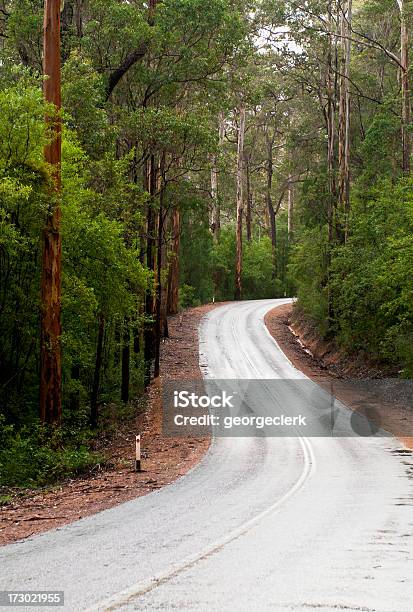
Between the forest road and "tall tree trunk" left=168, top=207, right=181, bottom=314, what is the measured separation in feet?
77.4

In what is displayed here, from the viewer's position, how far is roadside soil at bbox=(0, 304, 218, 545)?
10.9 meters

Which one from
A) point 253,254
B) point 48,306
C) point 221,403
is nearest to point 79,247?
point 48,306

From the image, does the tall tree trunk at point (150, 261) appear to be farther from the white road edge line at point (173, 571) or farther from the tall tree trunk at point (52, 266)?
the white road edge line at point (173, 571)

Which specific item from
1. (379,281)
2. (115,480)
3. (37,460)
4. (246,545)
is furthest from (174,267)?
(246,545)

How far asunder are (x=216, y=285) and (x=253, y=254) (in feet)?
15.5

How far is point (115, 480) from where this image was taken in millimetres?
14750

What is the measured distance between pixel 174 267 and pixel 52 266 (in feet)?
86.6

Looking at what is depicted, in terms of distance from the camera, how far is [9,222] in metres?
16.0

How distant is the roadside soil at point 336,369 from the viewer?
23.2m

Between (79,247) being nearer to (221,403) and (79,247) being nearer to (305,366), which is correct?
(221,403)

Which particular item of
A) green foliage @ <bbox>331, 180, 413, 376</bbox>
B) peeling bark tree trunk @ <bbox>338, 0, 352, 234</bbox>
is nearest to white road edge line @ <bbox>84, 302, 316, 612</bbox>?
green foliage @ <bbox>331, 180, 413, 376</bbox>

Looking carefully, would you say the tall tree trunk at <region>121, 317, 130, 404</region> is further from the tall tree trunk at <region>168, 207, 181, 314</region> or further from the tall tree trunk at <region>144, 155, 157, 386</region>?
the tall tree trunk at <region>168, 207, 181, 314</region>

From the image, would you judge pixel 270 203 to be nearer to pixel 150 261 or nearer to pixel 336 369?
pixel 336 369

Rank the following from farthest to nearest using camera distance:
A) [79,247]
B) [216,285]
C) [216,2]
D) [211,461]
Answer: [216,285], [216,2], [79,247], [211,461]
